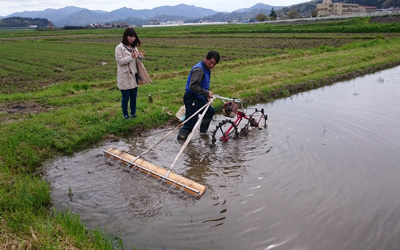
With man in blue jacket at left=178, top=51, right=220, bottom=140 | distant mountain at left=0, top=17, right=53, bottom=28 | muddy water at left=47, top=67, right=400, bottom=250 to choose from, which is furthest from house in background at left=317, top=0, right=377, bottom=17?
distant mountain at left=0, top=17, right=53, bottom=28

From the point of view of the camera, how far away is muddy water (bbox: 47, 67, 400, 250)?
12.5ft

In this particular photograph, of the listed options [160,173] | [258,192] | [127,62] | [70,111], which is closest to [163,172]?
[160,173]

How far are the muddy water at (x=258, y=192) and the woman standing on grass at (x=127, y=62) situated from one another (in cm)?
114

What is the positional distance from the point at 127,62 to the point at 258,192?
398 cm

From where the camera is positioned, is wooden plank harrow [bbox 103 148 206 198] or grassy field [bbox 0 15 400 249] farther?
wooden plank harrow [bbox 103 148 206 198]

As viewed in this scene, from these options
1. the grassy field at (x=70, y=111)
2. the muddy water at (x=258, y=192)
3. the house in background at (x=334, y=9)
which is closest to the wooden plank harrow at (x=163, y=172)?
the muddy water at (x=258, y=192)

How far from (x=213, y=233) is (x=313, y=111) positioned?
262 inches

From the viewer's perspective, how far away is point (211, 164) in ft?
19.2

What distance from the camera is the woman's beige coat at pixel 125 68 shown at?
6.79 metres

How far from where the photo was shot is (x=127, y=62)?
6805 mm

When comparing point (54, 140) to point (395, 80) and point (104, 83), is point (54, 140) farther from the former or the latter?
point (395, 80)

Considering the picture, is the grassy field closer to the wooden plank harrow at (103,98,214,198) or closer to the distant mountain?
the wooden plank harrow at (103,98,214,198)

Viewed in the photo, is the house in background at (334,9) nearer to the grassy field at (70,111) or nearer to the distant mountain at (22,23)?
the grassy field at (70,111)

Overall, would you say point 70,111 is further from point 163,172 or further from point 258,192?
point 258,192
